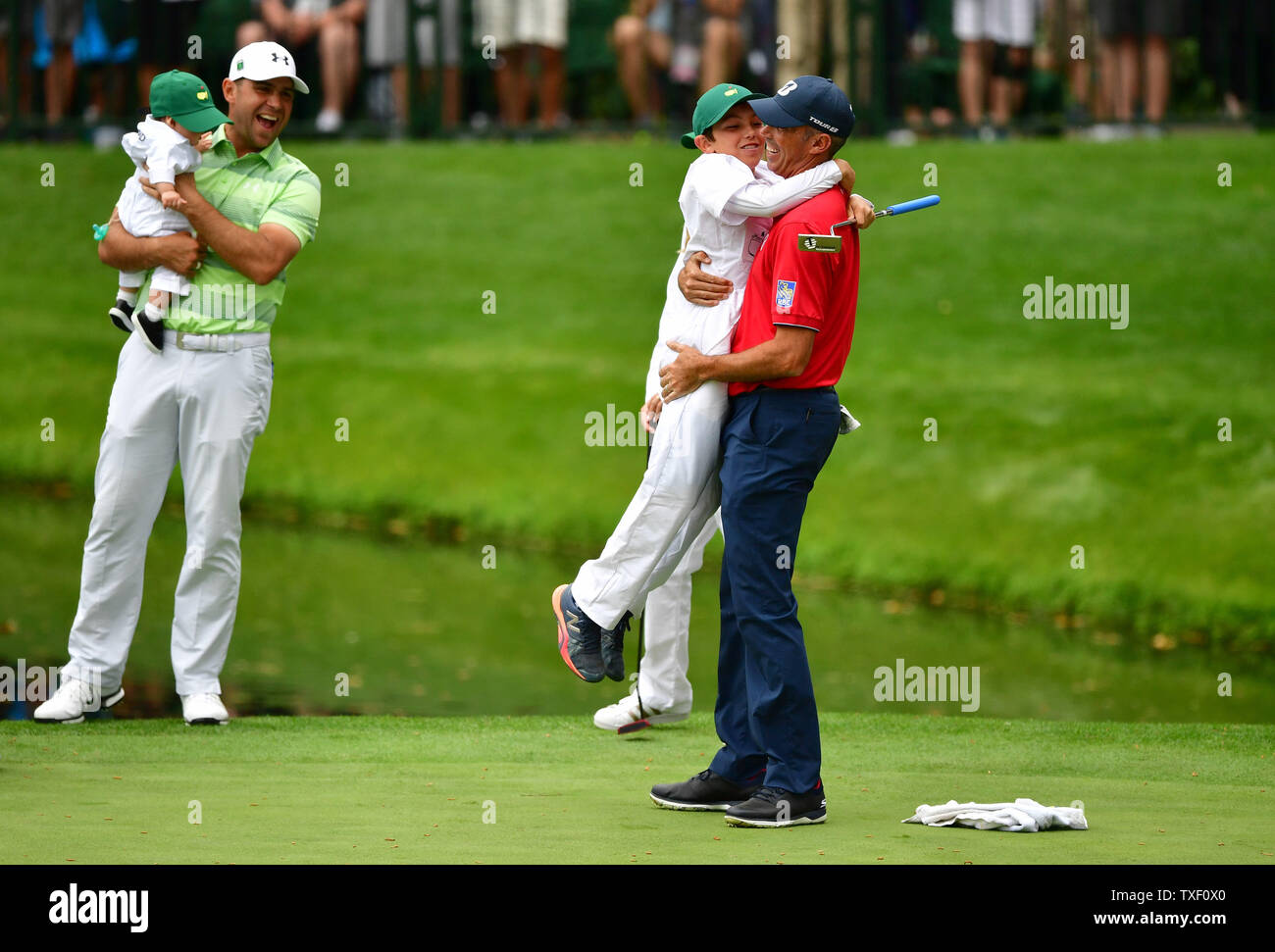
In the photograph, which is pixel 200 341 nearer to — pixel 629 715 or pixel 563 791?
pixel 629 715

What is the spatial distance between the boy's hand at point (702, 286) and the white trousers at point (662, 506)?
291 millimetres

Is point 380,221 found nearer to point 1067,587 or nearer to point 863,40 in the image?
point 863,40

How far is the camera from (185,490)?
6711 millimetres

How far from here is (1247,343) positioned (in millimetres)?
14234

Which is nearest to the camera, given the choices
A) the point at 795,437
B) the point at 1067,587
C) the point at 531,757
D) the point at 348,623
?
the point at 795,437

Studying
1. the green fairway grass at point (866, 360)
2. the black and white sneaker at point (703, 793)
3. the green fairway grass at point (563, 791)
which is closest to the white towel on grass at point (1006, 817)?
the green fairway grass at point (563, 791)

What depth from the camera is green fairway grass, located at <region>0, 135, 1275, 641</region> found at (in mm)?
12680

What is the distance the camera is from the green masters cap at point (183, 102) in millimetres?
6512

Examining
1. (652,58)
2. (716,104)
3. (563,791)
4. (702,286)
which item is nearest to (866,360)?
(652,58)

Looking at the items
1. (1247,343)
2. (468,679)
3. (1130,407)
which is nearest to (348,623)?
(468,679)

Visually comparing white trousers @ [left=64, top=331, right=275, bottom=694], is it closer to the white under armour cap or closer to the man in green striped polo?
the man in green striped polo

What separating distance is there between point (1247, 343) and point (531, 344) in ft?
18.5

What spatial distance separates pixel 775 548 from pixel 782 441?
11.3 inches

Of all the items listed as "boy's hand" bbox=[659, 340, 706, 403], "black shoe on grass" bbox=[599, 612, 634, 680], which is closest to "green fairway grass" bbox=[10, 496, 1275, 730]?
"black shoe on grass" bbox=[599, 612, 634, 680]
